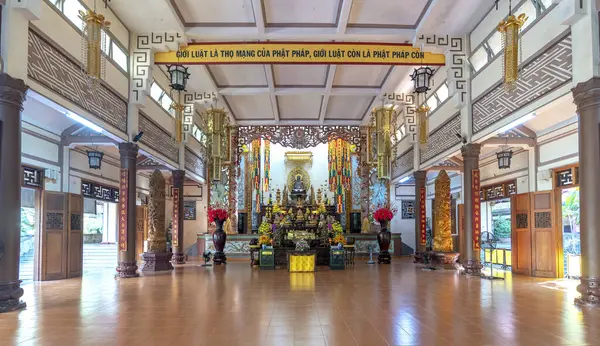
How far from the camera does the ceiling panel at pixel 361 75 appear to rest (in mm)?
13610

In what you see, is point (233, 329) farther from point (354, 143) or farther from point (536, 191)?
point (354, 143)

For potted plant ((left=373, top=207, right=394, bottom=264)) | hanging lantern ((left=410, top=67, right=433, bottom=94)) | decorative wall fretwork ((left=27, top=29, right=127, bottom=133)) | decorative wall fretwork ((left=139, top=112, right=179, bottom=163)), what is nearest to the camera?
decorative wall fretwork ((left=27, top=29, right=127, bottom=133))

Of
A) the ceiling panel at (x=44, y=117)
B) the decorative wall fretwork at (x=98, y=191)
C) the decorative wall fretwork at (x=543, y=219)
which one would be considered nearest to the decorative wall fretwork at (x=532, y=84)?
the decorative wall fretwork at (x=543, y=219)

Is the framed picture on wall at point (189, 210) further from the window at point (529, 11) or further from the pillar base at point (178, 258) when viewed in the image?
the window at point (529, 11)

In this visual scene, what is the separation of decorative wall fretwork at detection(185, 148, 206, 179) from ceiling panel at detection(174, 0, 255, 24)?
641 centimetres

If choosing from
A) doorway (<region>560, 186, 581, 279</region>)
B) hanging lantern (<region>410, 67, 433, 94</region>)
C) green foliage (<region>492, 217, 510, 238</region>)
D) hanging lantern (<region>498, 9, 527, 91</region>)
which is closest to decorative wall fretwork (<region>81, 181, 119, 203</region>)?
hanging lantern (<region>410, 67, 433, 94</region>)

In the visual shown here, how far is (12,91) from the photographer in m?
6.15

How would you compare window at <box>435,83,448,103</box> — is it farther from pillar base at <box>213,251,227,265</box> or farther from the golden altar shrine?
pillar base at <box>213,251,227,265</box>

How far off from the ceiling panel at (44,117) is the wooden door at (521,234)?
422 inches

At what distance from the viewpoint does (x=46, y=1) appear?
7207 mm

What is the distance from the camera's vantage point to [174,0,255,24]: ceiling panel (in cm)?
958

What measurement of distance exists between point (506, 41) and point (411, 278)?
17.2 feet

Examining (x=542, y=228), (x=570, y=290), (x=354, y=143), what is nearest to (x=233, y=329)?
(x=570, y=290)

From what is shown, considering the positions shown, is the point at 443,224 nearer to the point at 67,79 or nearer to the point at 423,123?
the point at 423,123
